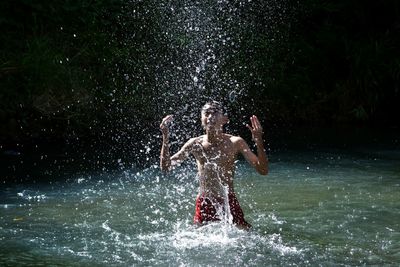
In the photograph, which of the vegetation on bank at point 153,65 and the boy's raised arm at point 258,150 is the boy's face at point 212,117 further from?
the vegetation on bank at point 153,65

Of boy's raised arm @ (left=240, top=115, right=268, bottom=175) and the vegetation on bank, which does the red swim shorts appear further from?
the vegetation on bank

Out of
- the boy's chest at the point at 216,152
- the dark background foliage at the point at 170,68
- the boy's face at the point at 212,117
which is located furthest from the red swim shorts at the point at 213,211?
the dark background foliage at the point at 170,68

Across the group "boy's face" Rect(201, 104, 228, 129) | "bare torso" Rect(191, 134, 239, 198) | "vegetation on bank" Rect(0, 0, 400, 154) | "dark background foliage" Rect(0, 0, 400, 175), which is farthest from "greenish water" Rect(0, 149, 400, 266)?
"vegetation on bank" Rect(0, 0, 400, 154)

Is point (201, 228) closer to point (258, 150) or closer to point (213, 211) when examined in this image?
point (213, 211)

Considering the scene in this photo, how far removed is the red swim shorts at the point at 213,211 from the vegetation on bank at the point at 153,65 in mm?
5975

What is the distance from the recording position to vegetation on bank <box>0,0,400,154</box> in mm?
13523

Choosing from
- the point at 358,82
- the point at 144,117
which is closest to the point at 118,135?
the point at 144,117

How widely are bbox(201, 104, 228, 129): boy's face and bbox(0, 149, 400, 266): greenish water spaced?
3.09ft

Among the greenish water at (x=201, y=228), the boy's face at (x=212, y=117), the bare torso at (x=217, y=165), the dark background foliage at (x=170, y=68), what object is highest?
the dark background foliage at (x=170, y=68)

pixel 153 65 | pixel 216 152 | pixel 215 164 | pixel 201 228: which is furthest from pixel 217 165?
pixel 153 65

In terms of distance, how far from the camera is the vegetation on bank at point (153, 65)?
1352 cm

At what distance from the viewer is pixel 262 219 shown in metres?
8.07

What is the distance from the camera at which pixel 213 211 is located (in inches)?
279

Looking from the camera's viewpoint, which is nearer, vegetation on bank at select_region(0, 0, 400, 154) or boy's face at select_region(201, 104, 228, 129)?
boy's face at select_region(201, 104, 228, 129)
